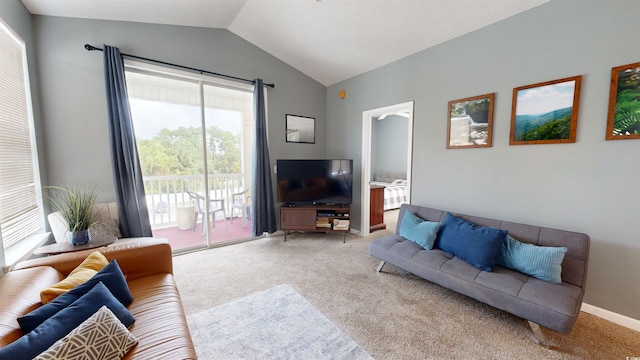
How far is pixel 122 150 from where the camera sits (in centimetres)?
272

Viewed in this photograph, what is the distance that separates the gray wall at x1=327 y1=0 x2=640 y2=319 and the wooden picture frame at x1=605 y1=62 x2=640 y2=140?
45 millimetres

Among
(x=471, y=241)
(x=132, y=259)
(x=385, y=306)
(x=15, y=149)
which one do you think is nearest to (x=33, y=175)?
(x=15, y=149)

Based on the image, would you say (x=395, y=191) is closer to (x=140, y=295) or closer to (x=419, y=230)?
(x=419, y=230)

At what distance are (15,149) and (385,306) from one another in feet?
11.4

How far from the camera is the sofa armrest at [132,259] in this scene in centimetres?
164

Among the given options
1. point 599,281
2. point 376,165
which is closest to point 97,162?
point 599,281

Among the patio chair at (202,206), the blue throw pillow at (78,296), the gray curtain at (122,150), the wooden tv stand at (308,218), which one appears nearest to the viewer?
the blue throw pillow at (78,296)

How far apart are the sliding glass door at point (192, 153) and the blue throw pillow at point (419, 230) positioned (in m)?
2.44

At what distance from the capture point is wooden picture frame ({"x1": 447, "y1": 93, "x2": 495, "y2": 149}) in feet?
8.25

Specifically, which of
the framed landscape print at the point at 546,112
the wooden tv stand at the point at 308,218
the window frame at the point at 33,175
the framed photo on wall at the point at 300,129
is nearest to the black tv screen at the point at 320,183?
the wooden tv stand at the point at 308,218

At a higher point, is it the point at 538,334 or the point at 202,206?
the point at 202,206

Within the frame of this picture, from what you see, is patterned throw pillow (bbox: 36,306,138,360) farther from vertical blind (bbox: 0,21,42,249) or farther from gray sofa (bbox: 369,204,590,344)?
gray sofa (bbox: 369,204,590,344)

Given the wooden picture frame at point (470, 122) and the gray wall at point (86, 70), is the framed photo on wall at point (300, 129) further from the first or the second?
the wooden picture frame at point (470, 122)

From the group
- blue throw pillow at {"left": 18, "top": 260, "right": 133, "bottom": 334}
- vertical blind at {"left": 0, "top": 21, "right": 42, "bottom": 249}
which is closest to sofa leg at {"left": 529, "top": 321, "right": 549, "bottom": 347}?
blue throw pillow at {"left": 18, "top": 260, "right": 133, "bottom": 334}
